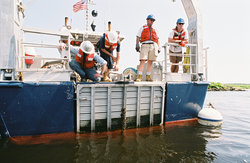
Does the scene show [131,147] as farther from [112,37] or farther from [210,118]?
[210,118]

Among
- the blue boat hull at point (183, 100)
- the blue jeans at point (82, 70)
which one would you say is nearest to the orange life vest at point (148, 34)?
the blue boat hull at point (183, 100)

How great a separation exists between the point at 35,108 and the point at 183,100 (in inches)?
174

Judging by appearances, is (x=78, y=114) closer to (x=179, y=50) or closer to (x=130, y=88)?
(x=130, y=88)

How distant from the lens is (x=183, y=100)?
4.97 meters

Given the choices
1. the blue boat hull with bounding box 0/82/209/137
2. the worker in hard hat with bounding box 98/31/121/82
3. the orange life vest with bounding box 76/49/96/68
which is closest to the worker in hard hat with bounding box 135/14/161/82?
the worker in hard hat with bounding box 98/31/121/82

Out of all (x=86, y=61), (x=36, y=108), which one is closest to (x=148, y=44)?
(x=86, y=61)

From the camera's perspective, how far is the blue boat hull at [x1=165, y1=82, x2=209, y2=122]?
189 inches

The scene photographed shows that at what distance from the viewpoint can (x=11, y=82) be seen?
3.27 m

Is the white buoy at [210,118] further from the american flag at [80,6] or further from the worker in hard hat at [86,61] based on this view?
the american flag at [80,6]

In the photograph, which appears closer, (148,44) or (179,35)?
(148,44)

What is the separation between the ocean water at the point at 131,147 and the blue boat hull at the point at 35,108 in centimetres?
23

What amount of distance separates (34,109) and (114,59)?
8.57 feet

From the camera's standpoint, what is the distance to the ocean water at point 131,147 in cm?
279

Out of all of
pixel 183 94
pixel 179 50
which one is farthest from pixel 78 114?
pixel 179 50
